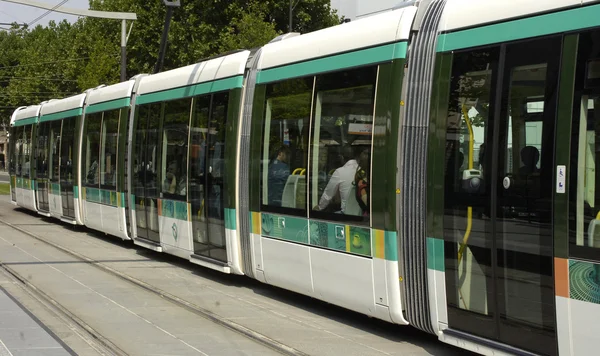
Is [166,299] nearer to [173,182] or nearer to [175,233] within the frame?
[175,233]

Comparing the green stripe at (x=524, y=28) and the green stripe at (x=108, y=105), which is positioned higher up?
the green stripe at (x=524, y=28)

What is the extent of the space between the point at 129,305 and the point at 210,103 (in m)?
3.39

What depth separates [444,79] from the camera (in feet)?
23.2

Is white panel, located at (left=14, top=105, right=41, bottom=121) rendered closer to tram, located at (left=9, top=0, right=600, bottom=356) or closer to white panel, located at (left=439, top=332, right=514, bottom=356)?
tram, located at (left=9, top=0, right=600, bottom=356)

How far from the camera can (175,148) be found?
1343 centimetres

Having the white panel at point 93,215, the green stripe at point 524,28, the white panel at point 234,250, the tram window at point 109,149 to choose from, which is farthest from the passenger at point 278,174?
the white panel at point 93,215

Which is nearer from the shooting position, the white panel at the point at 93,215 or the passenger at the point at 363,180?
the passenger at the point at 363,180

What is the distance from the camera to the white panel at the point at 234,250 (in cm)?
1112

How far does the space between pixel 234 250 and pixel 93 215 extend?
833 cm

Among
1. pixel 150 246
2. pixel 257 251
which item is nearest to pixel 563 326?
pixel 257 251

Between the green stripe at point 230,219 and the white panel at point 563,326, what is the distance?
603 centimetres

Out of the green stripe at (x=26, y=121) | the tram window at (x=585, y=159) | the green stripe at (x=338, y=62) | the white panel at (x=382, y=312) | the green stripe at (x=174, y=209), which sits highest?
the green stripe at (x=338, y=62)

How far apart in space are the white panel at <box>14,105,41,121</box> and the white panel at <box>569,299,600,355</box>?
21.1 m

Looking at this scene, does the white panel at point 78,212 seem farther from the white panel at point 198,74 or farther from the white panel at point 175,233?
the white panel at point 175,233
